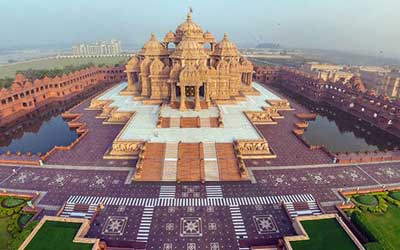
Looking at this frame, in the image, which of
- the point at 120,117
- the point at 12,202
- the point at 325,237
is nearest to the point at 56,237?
the point at 12,202

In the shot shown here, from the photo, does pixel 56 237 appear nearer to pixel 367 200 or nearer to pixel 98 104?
pixel 367 200

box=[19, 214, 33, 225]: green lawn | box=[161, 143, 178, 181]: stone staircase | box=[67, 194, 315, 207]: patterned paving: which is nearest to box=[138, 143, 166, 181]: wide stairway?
box=[161, 143, 178, 181]: stone staircase

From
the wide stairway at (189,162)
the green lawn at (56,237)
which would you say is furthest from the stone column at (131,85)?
the green lawn at (56,237)

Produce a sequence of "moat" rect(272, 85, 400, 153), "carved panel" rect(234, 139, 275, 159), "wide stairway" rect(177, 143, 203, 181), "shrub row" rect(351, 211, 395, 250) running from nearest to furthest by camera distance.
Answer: "shrub row" rect(351, 211, 395, 250) < "wide stairway" rect(177, 143, 203, 181) < "carved panel" rect(234, 139, 275, 159) < "moat" rect(272, 85, 400, 153)

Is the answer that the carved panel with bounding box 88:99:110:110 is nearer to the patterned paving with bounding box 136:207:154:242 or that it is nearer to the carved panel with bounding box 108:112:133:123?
the carved panel with bounding box 108:112:133:123

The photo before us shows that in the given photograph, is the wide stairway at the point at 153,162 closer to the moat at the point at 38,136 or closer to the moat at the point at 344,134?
the moat at the point at 38,136
